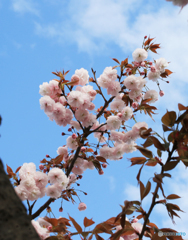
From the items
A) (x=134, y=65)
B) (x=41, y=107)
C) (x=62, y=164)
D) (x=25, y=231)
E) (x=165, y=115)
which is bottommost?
(x=25, y=231)

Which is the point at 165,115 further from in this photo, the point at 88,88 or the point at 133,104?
the point at 88,88

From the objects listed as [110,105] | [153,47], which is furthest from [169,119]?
[153,47]

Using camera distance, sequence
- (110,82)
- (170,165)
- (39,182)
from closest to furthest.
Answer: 1. (170,165)
2. (39,182)
3. (110,82)

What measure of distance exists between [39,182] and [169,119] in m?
1.03

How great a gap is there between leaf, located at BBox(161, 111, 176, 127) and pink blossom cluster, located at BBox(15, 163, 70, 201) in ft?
2.77

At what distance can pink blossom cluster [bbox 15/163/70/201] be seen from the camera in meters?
1.80

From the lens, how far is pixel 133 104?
2076 mm

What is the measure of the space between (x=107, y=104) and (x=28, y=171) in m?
0.81

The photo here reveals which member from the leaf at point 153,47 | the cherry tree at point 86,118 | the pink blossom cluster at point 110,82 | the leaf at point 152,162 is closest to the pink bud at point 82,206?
the cherry tree at point 86,118

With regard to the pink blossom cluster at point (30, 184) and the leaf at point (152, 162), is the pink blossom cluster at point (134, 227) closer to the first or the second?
the leaf at point (152, 162)

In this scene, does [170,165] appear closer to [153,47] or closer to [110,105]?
[110,105]

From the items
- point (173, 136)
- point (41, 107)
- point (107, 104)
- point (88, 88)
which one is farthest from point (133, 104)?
point (173, 136)

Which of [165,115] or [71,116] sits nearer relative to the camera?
[165,115]

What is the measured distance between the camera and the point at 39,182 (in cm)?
190
